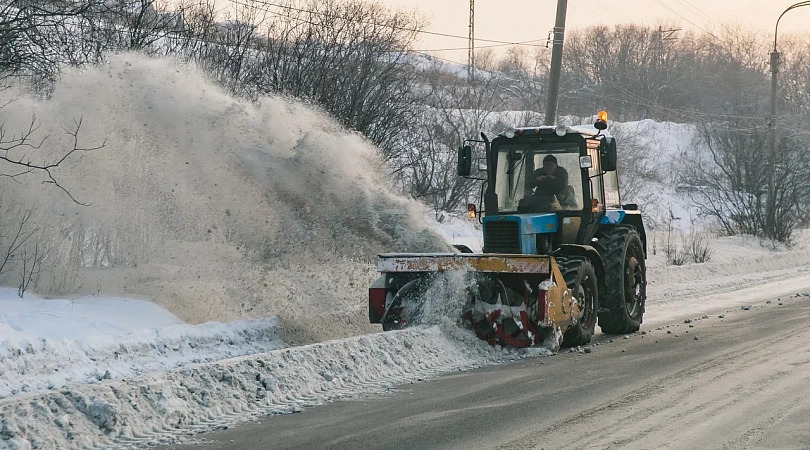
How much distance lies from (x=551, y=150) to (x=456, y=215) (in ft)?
54.7

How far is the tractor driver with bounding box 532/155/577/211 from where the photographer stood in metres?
11.4

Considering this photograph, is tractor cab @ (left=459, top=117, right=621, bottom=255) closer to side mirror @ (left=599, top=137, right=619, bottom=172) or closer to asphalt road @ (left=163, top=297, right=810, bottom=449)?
side mirror @ (left=599, top=137, right=619, bottom=172)

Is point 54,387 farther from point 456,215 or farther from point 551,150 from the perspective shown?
point 456,215

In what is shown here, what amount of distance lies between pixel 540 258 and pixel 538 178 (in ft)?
5.86

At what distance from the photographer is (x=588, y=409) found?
720 cm

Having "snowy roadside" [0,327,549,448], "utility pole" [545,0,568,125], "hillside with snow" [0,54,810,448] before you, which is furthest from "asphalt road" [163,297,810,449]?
"utility pole" [545,0,568,125]

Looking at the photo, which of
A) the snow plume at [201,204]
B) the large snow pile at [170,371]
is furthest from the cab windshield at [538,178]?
the large snow pile at [170,371]

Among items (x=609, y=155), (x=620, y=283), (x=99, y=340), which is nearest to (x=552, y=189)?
(x=609, y=155)

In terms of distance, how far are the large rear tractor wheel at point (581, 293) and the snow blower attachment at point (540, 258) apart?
0.01 m

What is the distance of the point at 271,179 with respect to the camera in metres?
13.0

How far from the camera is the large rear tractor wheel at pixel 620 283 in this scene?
38.6 ft

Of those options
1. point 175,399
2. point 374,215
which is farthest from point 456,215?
point 175,399

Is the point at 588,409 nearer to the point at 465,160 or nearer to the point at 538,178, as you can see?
the point at 465,160

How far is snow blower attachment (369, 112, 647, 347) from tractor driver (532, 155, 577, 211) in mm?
12
